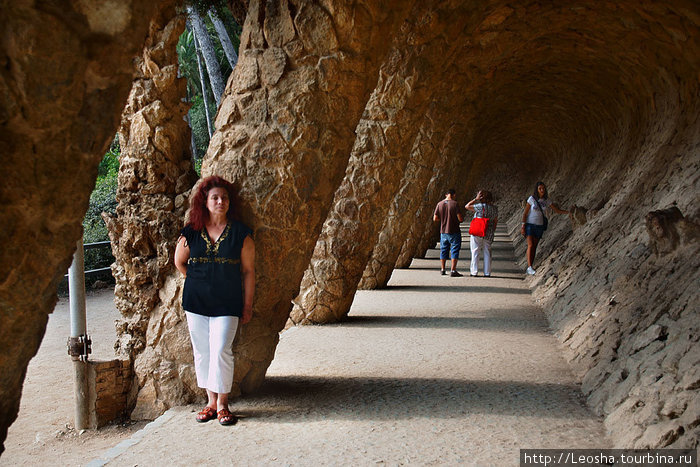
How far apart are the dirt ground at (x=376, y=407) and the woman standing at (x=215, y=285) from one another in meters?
0.31

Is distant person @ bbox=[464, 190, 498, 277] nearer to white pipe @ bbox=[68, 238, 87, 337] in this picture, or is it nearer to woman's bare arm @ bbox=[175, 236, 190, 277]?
white pipe @ bbox=[68, 238, 87, 337]

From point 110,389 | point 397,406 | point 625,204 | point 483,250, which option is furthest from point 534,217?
point 110,389

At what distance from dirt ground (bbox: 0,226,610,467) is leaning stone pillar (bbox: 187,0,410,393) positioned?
69 cm

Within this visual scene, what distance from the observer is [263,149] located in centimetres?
467

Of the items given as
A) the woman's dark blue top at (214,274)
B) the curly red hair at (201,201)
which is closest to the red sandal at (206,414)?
the woman's dark blue top at (214,274)

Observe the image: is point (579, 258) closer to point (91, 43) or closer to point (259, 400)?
point (259, 400)

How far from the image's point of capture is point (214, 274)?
423 centimetres

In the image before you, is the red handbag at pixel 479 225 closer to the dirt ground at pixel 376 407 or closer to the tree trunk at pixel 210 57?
the dirt ground at pixel 376 407

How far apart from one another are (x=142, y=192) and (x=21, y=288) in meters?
3.27

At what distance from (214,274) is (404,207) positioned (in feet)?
23.9

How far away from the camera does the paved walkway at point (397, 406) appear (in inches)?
144

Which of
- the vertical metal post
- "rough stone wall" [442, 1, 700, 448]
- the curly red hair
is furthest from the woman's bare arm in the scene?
"rough stone wall" [442, 1, 700, 448]

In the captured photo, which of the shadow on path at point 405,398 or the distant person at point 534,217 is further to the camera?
the distant person at point 534,217

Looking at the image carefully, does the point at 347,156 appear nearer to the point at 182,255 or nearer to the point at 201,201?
the point at 201,201
